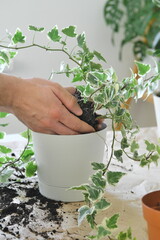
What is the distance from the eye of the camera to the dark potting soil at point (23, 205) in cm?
84

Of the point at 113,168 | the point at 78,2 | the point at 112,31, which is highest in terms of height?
the point at 78,2

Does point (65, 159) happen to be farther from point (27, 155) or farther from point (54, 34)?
point (54, 34)

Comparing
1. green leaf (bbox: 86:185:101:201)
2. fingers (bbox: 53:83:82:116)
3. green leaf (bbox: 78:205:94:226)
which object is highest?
fingers (bbox: 53:83:82:116)

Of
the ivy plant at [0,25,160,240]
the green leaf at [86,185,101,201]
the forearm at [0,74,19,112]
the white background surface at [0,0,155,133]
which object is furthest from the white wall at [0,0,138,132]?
the green leaf at [86,185,101,201]

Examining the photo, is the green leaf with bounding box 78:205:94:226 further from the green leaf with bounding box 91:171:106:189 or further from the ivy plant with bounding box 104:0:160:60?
the ivy plant with bounding box 104:0:160:60

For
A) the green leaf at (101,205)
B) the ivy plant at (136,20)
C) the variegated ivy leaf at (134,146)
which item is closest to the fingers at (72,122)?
the variegated ivy leaf at (134,146)

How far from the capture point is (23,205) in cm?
91

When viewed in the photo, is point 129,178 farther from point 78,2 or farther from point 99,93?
point 78,2

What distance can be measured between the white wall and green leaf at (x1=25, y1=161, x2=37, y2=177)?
1.63 m

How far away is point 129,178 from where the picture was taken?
3.48ft

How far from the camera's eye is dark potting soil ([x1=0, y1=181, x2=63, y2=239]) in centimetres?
84

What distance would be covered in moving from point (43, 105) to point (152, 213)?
343mm

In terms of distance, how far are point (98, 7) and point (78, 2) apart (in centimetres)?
15

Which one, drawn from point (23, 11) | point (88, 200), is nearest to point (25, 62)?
point (23, 11)
